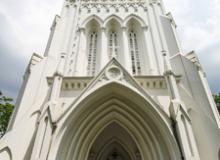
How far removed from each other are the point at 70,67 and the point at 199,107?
297 inches

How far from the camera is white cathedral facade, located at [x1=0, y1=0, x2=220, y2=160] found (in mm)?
6984

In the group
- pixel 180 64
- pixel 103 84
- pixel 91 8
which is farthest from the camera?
pixel 91 8

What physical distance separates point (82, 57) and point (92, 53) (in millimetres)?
978

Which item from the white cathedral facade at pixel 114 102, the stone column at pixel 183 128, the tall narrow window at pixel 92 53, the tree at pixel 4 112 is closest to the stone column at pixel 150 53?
the white cathedral facade at pixel 114 102

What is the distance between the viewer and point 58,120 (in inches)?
288

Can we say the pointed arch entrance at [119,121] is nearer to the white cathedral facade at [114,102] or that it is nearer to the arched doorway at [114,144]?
the white cathedral facade at [114,102]

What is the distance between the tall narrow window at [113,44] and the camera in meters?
11.9

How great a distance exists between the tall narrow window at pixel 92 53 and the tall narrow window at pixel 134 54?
2.61m

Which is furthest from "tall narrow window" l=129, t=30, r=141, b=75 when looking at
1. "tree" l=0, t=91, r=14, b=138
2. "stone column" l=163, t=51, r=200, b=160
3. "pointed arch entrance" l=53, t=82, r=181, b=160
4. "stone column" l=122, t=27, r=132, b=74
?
"tree" l=0, t=91, r=14, b=138

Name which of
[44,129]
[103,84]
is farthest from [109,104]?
[44,129]

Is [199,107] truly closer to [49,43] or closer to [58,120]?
[58,120]

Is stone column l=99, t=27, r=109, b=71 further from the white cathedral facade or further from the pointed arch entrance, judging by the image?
the pointed arch entrance

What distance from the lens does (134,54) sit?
1191 centimetres

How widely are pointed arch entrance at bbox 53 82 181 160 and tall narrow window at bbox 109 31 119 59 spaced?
430 centimetres
